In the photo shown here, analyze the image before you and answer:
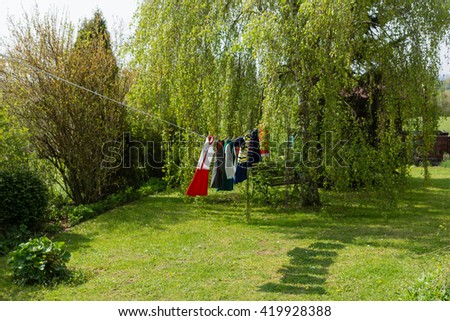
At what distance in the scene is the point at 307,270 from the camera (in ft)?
18.3

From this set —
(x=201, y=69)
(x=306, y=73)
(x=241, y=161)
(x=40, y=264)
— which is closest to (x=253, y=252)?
(x=241, y=161)

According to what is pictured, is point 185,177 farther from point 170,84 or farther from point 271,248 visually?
point 271,248

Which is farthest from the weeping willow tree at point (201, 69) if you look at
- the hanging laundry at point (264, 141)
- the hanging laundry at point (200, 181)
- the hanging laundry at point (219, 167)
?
the hanging laundry at point (200, 181)

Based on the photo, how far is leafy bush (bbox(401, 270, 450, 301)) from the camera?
4012 mm

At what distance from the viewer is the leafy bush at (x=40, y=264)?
16.8ft

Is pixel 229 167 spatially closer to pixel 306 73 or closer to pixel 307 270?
pixel 306 73

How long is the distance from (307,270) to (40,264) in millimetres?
2868

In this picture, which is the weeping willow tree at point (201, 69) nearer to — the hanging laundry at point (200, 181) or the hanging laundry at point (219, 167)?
the hanging laundry at point (219, 167)

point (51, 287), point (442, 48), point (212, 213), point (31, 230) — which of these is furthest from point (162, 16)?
point (51, 287)

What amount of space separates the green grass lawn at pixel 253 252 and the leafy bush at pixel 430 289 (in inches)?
5.8

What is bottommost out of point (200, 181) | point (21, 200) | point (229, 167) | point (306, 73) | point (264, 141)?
point (21, 200)
